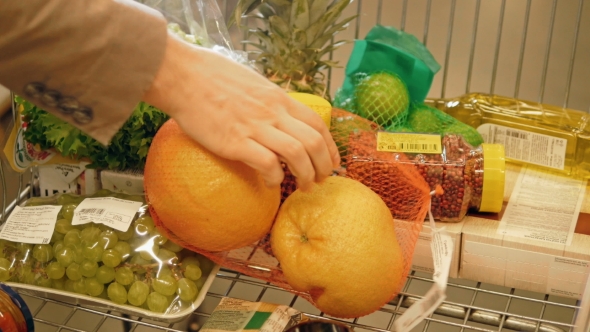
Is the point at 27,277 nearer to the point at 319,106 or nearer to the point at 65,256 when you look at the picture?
the point at 65,256

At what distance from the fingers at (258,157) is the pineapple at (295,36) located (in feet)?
1.33

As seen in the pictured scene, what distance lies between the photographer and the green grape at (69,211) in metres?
0.84

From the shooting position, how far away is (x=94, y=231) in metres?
0.81

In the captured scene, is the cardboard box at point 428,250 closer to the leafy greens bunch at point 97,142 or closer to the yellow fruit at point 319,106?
the yellow fruit at point 319,106

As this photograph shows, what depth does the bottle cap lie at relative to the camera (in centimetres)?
88

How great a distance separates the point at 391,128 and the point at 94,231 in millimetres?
454

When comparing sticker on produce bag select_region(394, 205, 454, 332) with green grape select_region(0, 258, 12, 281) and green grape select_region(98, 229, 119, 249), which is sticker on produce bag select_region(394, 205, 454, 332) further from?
green grape select_region(0, 258, 12, 281)

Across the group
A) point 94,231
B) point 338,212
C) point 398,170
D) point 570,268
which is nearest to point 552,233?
point 570,268

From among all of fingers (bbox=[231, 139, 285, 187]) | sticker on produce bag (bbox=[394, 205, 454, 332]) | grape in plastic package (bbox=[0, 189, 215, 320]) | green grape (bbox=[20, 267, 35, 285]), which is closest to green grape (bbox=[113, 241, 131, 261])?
grape in plastic package (bbox=[0, 189, 215, 320])

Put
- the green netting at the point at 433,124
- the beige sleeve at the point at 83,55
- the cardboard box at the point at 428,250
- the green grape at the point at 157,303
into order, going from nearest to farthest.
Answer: the beige sleeve at the point at 83,55 → the green grape at the point at 157,303 → the cardboard box at the point at 428,250 → the green netting at the point at 433,124

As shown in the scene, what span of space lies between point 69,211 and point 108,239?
0.28ft

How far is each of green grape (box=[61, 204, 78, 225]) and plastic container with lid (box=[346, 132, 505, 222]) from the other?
354 mm

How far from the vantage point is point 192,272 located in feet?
2.60

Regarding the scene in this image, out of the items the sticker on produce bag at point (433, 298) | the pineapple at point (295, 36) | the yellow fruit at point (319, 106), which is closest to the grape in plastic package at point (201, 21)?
the pineapple at point (295, 36)
